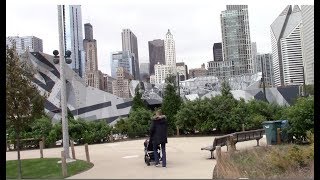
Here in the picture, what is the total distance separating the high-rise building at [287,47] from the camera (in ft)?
259

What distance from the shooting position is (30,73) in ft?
40.8

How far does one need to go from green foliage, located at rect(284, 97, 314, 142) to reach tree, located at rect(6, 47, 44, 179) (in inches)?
362

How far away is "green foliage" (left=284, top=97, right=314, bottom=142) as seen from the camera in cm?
1516

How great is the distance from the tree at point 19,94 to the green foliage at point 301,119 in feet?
30.2

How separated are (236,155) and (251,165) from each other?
6.10 feet

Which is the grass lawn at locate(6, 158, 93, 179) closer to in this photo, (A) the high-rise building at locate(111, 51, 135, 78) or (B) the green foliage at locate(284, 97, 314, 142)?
(B) the green foliage at locate(284, 97, 314, 142)

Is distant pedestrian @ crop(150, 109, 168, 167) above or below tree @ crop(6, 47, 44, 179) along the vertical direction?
below

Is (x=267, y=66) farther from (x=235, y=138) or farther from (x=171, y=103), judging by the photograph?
(x=235, y=138)

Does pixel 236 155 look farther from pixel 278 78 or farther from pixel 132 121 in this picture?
pixel 278 78

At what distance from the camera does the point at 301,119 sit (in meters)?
15.4

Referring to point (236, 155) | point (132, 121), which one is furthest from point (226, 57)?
point (236, 155)

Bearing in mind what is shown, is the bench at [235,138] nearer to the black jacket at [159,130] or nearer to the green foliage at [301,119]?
the green foliage at [301,119]

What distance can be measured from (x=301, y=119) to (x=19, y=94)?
32.6 ft

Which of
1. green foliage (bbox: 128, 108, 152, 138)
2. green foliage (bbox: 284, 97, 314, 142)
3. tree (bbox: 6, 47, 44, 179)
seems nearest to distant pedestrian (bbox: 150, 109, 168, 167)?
tree (bbox: 6, 47, 44, 179)
